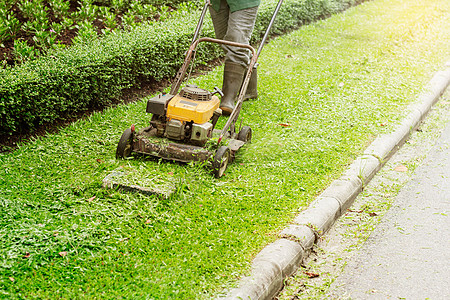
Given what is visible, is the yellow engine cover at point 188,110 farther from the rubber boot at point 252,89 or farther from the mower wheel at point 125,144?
the rubber boot at point 252,89

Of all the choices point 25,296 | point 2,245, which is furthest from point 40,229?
point 25,296

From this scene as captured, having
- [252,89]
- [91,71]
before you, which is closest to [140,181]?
[91,71]

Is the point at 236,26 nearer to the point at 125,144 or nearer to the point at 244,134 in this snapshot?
the point at 244,134

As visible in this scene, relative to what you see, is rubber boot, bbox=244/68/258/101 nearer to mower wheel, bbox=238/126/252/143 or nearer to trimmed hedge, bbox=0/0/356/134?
trimmed hedge, bbox=0/0/356/134

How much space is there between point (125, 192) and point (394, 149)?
2.95m

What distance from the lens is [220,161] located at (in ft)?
13.4

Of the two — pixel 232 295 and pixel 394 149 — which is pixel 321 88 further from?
pixel 232 295

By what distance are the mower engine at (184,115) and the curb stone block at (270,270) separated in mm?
1142

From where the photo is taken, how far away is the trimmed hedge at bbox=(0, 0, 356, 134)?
14.7 ft

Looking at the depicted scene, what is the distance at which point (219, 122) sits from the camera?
5.38m

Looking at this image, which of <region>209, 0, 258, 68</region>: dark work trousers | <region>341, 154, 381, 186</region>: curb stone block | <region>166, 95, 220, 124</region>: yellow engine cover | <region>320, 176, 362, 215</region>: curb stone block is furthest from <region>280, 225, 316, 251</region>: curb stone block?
<region>209, 0, 258, 68</region>: dark work trousers

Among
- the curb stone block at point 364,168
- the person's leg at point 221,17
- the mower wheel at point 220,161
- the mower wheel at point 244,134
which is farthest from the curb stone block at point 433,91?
the mower wheel at point 220,161

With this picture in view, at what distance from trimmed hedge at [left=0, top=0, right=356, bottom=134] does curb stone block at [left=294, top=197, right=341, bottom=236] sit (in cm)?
245

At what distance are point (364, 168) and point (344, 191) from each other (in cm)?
55
